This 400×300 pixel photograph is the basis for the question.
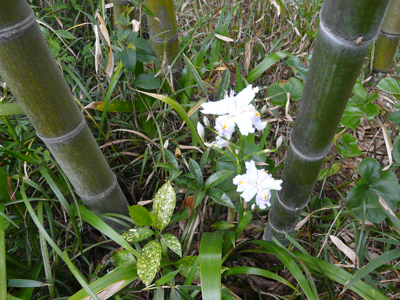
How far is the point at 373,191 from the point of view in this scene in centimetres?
118

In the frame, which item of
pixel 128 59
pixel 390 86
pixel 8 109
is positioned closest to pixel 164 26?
pixel 128 59

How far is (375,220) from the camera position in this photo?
1.13 meters

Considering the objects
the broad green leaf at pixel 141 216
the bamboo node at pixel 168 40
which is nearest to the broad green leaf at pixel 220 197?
the broad green leaf at pixel 141 216

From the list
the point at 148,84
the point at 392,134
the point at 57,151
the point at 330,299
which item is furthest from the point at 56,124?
the point at 392,134

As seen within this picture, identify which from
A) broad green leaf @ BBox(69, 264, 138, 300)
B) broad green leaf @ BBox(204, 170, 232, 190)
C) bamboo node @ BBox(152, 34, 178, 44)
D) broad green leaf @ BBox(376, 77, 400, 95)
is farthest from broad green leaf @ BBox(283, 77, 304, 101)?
broad green leaf @ BBox(69, 264, 138, 300)

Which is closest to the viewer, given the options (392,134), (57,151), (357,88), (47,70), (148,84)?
(47,70)

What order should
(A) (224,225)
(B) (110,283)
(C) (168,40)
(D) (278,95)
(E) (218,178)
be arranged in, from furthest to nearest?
(C) (168,40), (D) (278,95), (A) (224,225), (E) (218,178), (B) (110,283)

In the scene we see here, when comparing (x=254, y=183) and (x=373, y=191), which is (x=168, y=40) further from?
(x=373, y=191)

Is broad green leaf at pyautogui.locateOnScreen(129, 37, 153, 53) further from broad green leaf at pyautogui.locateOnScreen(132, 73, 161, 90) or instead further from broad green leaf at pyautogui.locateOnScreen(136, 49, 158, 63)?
broad green leaf at pyautogui.locateOnScreen(132, 73, 161, 90)

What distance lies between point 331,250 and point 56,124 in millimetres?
1178

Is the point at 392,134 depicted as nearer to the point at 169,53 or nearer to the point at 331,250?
the point at 331,250

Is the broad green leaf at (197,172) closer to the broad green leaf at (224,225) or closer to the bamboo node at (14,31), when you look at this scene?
the broad green leaf at (224,225)

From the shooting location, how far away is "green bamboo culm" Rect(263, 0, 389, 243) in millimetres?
504

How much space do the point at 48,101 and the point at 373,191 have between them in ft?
4.02
